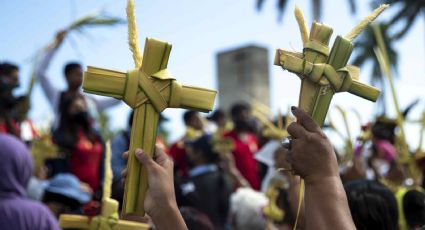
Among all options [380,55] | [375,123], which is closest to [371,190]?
[380,55]

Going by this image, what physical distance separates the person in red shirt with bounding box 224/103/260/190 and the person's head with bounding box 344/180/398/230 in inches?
151

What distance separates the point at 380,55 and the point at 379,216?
90cm

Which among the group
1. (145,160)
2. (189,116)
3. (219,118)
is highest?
(145,160)

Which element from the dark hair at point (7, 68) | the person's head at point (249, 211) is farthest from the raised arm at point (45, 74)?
the person's head at point (249, 211)

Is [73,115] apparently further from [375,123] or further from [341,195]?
[341,195]

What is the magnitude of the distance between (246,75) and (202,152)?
12475mm

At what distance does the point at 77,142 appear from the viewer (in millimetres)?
5148

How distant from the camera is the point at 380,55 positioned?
2.95 m

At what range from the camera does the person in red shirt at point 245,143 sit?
633 centimetres

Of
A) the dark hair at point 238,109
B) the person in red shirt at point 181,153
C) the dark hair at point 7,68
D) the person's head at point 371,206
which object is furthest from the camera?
the dark hair at point 238,109

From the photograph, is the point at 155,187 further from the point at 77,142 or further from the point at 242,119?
the point at 242,119

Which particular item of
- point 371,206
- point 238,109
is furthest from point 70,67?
point 371,206

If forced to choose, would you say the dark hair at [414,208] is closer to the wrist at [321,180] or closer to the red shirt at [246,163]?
the wrist at [321,180]

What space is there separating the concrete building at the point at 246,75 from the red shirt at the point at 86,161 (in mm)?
11717
